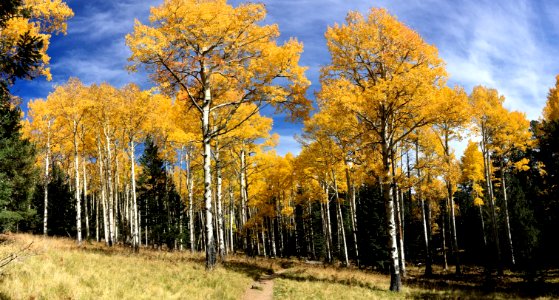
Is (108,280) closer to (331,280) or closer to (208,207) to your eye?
(208,207)

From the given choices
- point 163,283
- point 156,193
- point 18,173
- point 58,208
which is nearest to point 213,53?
point 163,283

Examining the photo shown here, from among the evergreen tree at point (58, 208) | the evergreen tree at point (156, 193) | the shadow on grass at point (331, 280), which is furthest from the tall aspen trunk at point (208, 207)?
the evergreen tree at point (58, 208)

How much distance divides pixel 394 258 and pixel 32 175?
85.0 ft

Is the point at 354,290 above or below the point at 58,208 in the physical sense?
below

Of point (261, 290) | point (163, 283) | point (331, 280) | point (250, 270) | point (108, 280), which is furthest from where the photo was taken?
point (250, 270)

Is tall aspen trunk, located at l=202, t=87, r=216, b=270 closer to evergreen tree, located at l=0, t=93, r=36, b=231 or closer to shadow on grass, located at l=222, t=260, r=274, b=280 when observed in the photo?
shadow on grass, located at l=222, t=260, r=274, b=280

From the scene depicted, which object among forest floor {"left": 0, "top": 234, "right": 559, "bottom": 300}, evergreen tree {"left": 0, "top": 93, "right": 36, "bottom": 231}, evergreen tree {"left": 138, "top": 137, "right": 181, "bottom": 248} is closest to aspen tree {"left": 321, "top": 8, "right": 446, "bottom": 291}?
forest floor {"left": 0, "top": 234, "right": 559, "bottom": 300}

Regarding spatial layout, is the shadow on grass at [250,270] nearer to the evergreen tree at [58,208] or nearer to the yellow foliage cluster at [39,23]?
the yellow foliage cluster at [39,23]

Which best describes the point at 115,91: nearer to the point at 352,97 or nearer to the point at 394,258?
the point at 352,97

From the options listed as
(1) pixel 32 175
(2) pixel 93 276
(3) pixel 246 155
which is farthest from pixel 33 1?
(1) pixel 32 175

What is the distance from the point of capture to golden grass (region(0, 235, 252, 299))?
6.94 meters

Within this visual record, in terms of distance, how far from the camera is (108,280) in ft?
27.4

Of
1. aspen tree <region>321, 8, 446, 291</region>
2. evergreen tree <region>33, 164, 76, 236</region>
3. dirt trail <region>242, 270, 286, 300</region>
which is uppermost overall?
aspen tree <region>321, 8, 446, 291</region>

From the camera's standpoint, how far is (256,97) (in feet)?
43.7
